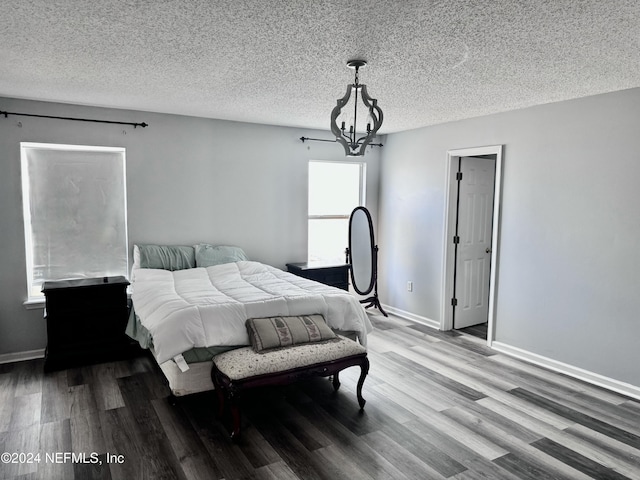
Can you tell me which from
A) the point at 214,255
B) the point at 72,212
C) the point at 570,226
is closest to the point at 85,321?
the point at 72,212

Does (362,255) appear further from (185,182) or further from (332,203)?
(185,182)

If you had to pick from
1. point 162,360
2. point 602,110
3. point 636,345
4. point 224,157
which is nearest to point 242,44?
→ point 162,360

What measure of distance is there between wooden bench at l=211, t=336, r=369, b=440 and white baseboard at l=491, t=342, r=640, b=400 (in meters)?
2.01

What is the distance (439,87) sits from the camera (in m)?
3.55

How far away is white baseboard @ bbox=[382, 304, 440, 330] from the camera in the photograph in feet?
17.9

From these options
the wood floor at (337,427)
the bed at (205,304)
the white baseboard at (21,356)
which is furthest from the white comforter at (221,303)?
the white baseboard at (21,356)

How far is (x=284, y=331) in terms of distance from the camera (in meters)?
3.17

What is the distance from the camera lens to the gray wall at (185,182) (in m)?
4.15

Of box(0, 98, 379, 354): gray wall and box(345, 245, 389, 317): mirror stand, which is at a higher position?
box(0, 98, 379, 354): gray wall

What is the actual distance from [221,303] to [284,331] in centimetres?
53

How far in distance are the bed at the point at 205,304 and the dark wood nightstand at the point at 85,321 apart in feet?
0.53

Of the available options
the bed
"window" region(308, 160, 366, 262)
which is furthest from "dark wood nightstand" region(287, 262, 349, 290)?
the bed

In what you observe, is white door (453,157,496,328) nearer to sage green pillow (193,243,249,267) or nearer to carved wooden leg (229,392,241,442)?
sage green pillow (193,243,249,267)

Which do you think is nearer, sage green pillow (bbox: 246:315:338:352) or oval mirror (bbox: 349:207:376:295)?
sage green pillow (bbox: 246:315:338:352)
